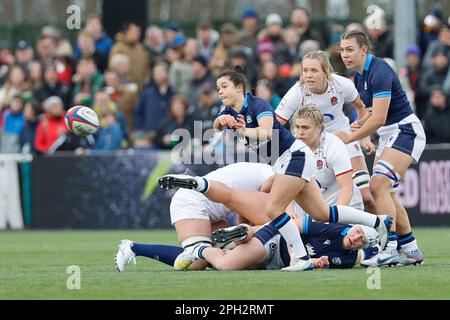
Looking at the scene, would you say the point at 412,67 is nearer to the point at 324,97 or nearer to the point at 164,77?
the point at 164,77

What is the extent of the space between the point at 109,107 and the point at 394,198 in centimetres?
935

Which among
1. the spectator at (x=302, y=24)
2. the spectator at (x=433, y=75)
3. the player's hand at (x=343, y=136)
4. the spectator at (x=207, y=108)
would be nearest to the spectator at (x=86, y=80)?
the spectator at (x=207, y=108)

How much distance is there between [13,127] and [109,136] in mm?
2336

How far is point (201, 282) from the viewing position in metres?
9.18

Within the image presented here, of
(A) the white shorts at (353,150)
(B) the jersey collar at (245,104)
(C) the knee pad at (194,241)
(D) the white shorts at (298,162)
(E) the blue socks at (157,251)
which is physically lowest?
(E) the blue socks at (157,251)

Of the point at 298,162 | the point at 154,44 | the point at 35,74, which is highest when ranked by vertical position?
the point at 154,44

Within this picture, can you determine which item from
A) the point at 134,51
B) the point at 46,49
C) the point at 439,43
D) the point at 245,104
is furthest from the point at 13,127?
the point at 245,104

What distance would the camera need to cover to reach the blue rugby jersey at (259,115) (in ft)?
33.5

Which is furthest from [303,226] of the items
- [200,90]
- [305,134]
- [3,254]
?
[200,90]

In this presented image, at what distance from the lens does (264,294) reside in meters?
8.25

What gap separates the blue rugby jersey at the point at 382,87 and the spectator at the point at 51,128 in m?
9.84

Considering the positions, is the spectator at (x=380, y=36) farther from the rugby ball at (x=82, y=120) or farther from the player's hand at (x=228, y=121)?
the player's hand at (x=228, y=121)
